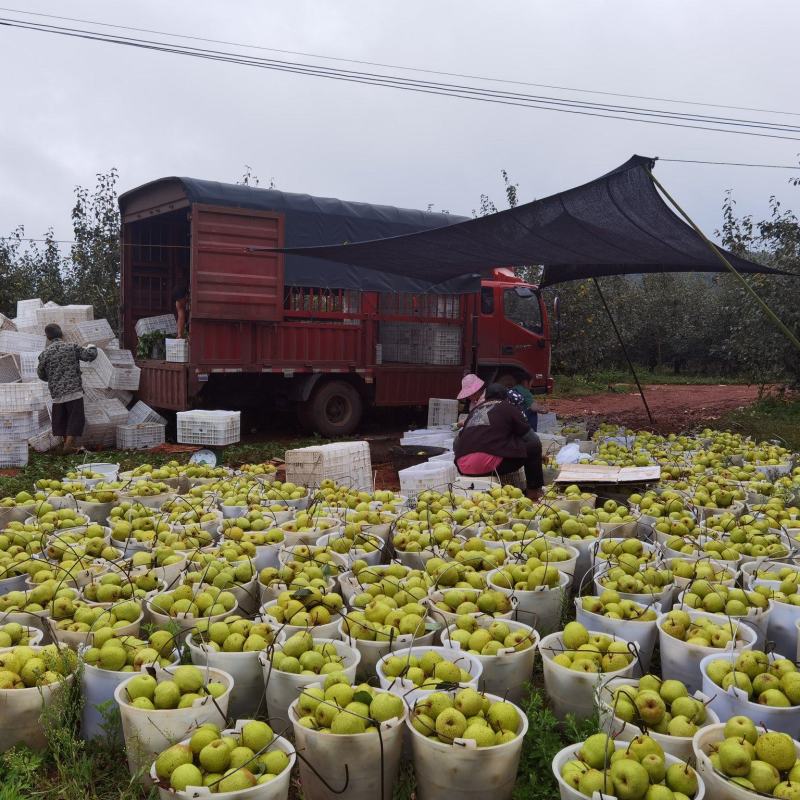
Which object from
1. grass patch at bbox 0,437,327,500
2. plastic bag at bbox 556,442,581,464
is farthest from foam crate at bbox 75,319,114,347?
plastic bag at bbox 556,442,581,464

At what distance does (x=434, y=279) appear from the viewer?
11844mm

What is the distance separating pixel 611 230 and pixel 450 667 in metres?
6.65

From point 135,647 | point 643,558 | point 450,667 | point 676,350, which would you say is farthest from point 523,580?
point 676,350

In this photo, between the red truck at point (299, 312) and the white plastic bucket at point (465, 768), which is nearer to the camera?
the white plastic bucket at point (465, 768)

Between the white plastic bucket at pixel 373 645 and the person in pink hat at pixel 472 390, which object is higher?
the person in pink hat at pixel 472 390

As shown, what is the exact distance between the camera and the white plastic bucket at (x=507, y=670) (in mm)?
3085

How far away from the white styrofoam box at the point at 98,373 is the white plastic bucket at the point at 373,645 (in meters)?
9.17

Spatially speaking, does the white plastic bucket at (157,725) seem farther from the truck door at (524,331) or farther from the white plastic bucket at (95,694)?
the truck door at (524,331)

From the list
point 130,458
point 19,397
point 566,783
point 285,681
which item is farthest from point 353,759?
point 19,397

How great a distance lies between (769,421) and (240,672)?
552 inches

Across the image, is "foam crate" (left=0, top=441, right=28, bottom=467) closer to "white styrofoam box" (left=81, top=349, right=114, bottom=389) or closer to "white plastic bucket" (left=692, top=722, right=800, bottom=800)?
"white styrofoam box" (left=81, top=349, right=114, bottom=389)

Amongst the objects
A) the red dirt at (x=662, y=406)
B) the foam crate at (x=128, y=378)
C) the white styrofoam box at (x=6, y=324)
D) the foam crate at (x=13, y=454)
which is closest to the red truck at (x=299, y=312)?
the foam crate at (x=128, y=378)

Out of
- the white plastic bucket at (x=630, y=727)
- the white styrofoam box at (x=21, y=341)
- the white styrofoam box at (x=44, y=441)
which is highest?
the white styrofoam box at (x=21, y=341)

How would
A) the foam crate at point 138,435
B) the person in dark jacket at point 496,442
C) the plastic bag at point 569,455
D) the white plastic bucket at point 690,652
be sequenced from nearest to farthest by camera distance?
the white plastic bucket at point 690,652 → the person in dark jacket at point 496,442 → the plastic bag at point 569,455 → the foam crate at point 138,435
